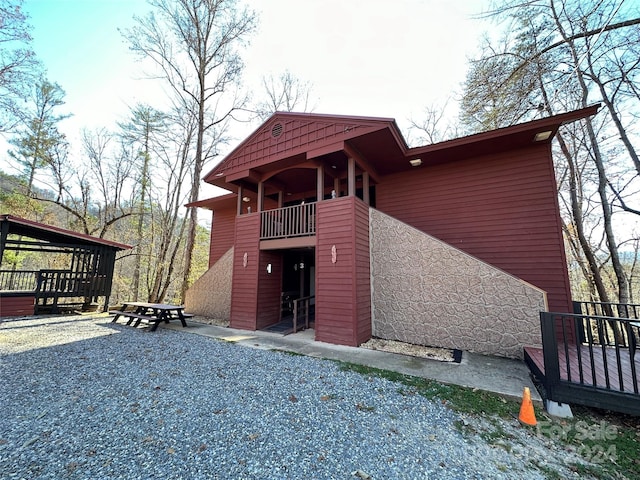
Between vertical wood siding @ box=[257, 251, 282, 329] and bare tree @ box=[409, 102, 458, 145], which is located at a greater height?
bare tree @ box=[409, 102, 458, 145]

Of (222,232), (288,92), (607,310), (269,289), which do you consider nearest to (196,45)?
(288,92)

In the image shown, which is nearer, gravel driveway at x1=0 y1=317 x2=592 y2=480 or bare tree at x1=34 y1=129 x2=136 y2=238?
gravel driveway at x1=0 y1=317 x2=592 y2=480

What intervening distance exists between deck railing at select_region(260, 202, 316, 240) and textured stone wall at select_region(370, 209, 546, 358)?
1666 millimetres

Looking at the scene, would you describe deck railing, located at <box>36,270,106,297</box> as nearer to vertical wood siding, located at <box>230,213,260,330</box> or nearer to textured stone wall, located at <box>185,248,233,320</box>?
textured stone wall, located at <box>185,248,233,320</box>

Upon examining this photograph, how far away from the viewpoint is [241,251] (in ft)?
25.0

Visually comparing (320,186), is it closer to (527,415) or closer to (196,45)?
(527,415)

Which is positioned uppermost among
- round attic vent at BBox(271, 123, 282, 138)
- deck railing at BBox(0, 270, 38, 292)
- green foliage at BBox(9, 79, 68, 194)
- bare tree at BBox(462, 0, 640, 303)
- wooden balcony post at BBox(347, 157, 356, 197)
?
green foliage at BBox(9, 79, 68, 194)

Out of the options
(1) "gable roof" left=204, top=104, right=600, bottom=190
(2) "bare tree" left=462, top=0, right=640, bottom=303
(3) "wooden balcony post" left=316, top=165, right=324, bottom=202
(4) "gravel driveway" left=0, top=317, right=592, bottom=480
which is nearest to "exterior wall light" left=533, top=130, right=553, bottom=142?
(1) "gable roof" left=204, top=104, right=600, bottom=190

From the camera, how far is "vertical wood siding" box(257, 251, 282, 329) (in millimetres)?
7223

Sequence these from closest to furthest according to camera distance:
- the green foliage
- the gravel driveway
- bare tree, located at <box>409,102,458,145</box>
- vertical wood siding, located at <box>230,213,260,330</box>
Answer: the gravel driveway
vertical wood siding, located at <box>230,213,260,330</box>
the green foliage
bare tree, located at <box>409,102,458,145</box>

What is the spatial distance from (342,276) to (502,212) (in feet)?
13.9

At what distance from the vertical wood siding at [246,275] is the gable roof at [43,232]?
210 inches

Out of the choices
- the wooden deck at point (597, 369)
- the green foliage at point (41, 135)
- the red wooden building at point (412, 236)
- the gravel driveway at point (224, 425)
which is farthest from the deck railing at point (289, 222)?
the green foliage at point (41, 135)

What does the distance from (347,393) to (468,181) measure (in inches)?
236
